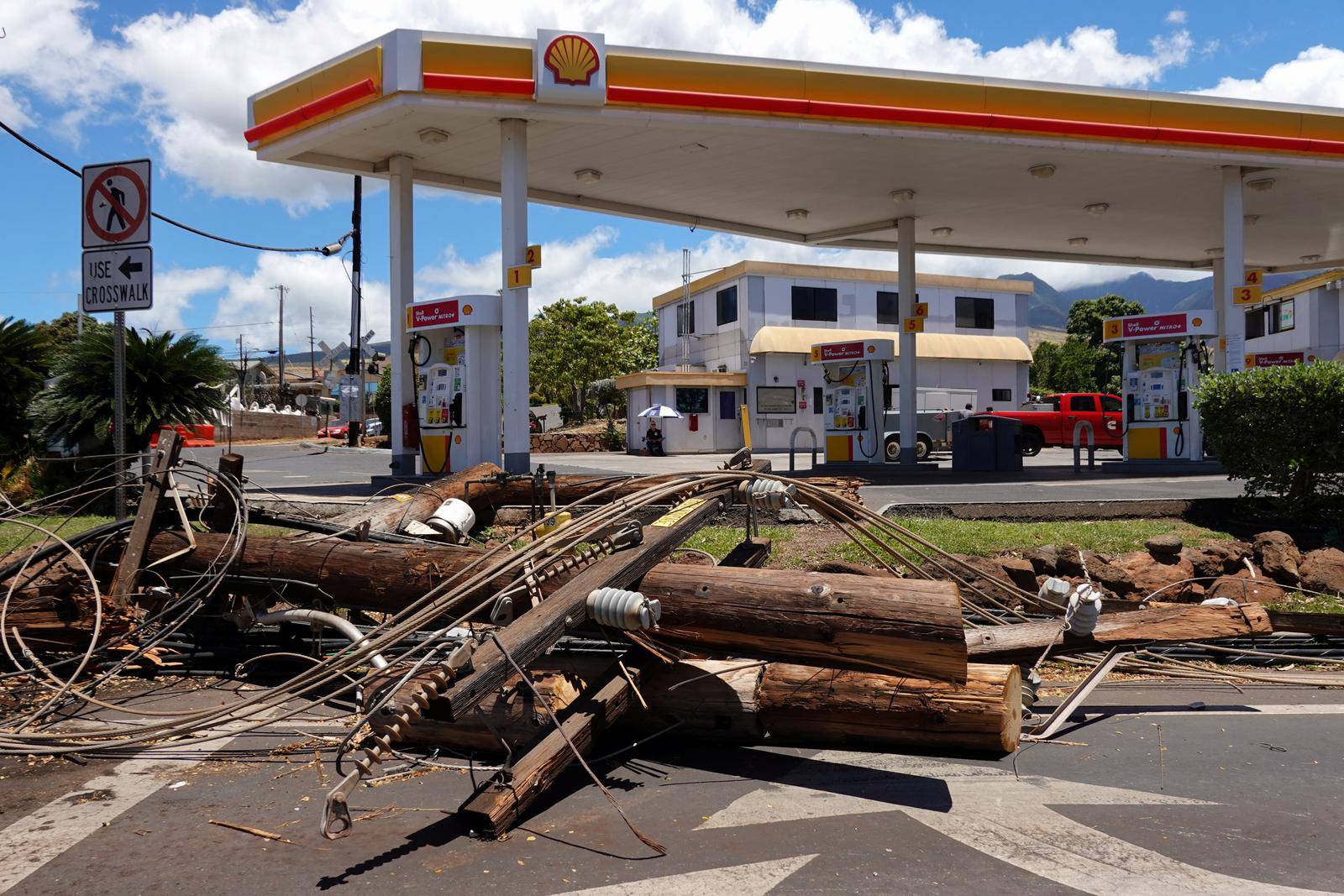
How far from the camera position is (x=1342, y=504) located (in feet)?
36.6

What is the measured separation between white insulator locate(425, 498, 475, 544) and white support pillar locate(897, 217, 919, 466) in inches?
589

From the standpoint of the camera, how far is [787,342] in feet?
118

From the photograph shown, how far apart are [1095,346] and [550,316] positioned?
125ft

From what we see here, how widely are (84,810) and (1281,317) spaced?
157 ft

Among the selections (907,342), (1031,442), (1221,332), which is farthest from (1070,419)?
(1221,332)

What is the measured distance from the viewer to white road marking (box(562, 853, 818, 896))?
Result: 10.5 ft

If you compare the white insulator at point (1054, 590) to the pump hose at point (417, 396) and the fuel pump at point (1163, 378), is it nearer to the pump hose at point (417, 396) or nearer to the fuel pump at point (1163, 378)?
the pump hose at point (417, 396)

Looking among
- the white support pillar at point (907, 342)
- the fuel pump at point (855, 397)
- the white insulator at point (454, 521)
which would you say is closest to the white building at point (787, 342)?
the white support pillar at point (907, 342)

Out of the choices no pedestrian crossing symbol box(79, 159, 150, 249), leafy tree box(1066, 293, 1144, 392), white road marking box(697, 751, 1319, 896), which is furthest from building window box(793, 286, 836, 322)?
white road marking box(697, 751, 1319, 896)

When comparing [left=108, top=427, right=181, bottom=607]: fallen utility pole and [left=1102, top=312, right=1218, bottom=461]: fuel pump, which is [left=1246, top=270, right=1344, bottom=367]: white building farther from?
[left=108, top=427, right=181, bottom=607]: fallen utility pole

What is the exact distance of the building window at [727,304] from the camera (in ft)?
125

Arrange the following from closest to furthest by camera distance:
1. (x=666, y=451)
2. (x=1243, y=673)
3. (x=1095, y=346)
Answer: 1. (x=1243, y=673)
2. (x=666, y=451)
3. (x=1095, y=346)

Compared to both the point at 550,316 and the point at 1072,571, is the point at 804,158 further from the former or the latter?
the point at 550,316

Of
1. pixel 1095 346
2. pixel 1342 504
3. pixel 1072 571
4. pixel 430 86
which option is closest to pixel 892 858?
pixel 1072 571
